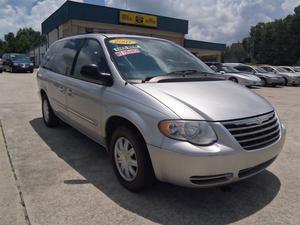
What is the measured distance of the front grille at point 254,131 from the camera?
3037 millimetres

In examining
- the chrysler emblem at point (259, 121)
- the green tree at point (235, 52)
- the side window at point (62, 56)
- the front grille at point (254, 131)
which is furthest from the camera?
the green tree at point (235, 52)

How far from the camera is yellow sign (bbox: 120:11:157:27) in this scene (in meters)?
34.3

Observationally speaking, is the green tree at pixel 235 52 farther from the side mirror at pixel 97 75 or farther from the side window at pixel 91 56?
the side mirror at pixel 97 75

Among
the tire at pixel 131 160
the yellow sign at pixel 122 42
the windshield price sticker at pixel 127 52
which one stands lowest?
the tire at pixel 131 160

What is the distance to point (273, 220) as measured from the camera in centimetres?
304

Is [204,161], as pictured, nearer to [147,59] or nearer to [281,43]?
[147,59]

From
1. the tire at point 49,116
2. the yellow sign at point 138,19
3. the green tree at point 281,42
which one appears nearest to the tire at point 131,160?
the tire at point 49,116

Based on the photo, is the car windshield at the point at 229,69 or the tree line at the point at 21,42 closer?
the car windshield at the point at 229,69

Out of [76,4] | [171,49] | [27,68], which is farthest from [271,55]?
[171,49]

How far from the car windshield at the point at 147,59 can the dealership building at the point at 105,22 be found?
26.8 meters

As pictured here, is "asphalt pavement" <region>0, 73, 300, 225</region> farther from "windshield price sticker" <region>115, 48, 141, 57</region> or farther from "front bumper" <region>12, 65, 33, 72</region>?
"front bumper" <region>12, 65, 33, 72</region>

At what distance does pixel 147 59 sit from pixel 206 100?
46.5 inches

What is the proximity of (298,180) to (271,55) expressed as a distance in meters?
78.2

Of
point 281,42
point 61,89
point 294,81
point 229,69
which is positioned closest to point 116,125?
point 61,89
